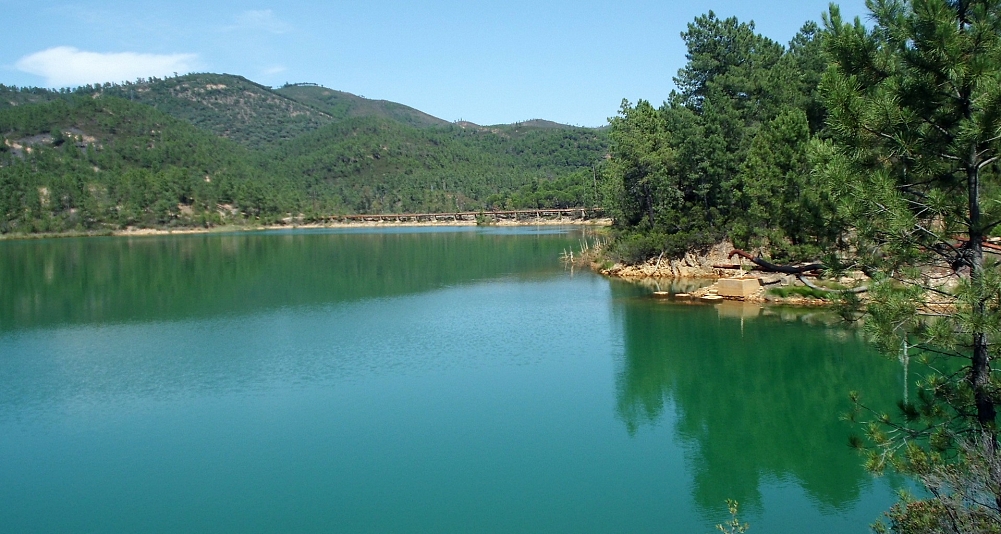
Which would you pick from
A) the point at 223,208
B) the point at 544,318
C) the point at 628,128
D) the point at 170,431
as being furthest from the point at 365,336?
the point at 223,208

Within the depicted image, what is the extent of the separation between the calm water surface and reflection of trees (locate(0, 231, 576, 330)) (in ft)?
4.21

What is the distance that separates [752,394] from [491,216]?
4251 inches

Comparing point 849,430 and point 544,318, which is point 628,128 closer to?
point 544,318

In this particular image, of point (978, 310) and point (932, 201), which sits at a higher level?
point (932, 201)

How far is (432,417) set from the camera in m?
17.4

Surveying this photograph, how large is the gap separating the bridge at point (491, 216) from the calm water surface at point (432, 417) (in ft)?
244

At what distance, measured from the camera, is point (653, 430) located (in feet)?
54.4

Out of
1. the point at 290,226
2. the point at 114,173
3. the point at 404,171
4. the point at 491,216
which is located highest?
the point at 404,171

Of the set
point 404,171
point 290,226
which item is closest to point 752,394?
point 290,226

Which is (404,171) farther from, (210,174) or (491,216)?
(491,216)

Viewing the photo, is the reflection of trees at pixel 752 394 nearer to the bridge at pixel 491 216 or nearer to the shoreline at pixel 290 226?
the shoreline at pixel 290 226

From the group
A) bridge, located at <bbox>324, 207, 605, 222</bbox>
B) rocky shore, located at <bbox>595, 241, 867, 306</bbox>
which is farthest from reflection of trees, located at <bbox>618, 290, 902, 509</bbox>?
bridge, located at <bbox>324, 207, 605, 222</bbox>

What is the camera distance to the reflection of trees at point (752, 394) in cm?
1392

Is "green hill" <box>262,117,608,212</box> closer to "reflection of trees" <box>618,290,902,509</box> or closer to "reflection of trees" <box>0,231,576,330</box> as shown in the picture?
"reflection of trees" <box>0,231,576,330</box>
